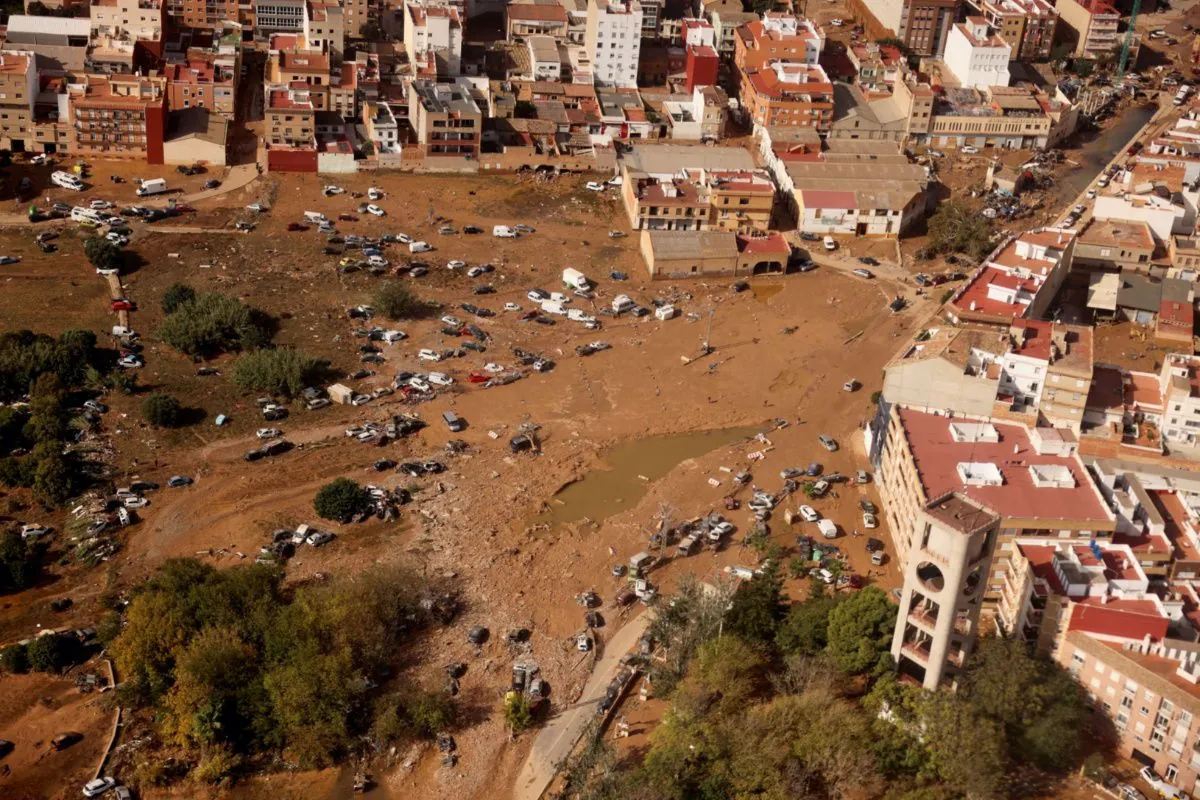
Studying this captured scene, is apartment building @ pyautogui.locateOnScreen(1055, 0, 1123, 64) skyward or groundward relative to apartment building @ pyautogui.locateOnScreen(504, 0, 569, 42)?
skyward

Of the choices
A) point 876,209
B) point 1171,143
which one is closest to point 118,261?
point 876,209

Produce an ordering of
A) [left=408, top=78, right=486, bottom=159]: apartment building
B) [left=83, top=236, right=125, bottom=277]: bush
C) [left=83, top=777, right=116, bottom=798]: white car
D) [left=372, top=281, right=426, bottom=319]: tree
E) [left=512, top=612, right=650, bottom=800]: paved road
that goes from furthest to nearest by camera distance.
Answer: [left=408, top=78, right=486, bottom=159]: apartment building → [left=83, top=236, right=125, bottom=277]: bush → [left=372, top=281, right=426, bottom=319]: tree → [left=512, top=612, right=650, bottom=800]: paved road → [left=83, top=777, right=116, bottom=798]: white car

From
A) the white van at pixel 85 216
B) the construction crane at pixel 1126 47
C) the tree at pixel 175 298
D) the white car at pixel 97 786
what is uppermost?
the construction crane at pixel 1126 47

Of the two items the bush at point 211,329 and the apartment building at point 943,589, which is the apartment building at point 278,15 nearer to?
the bush at point 211,329

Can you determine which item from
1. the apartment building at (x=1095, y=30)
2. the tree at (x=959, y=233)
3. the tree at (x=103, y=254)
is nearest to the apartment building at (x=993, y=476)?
the tree at (x=959, y=233)

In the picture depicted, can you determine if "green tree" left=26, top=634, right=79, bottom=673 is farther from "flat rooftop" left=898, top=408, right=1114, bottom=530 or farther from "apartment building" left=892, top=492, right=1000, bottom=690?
"flat rooftop" left=898, top=408, right=1114, bottom=530

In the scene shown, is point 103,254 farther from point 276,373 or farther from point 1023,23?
point 1023,23

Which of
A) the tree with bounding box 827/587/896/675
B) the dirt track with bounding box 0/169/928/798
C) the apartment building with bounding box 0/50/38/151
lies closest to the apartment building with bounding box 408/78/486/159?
the dirt track with bounding box 0/169/928/798
